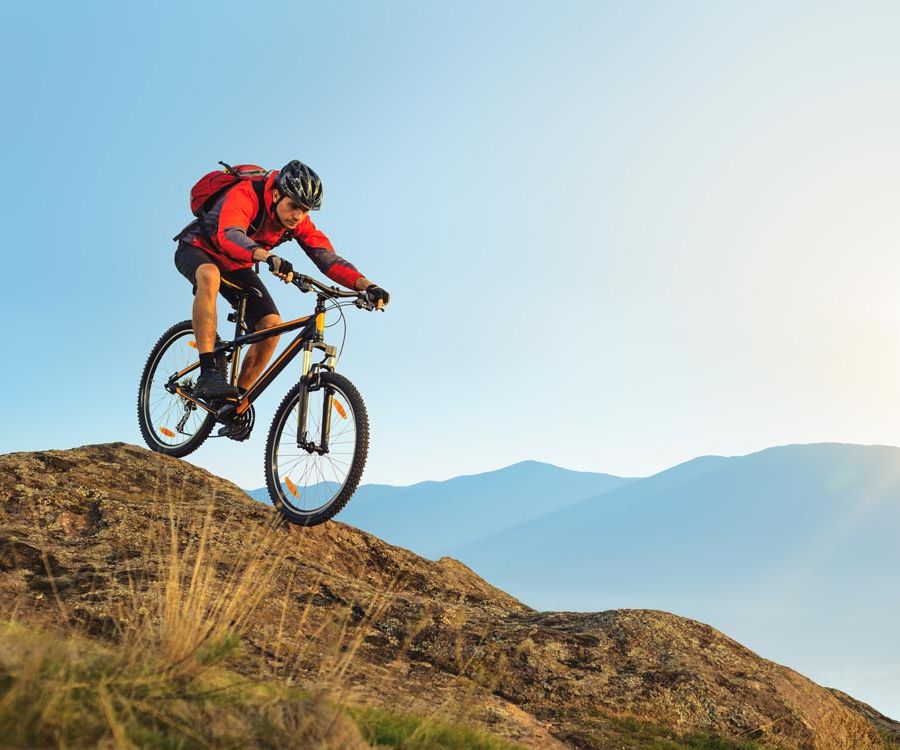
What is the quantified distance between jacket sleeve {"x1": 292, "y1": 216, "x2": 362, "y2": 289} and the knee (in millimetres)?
872

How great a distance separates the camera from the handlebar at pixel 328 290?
6973mm

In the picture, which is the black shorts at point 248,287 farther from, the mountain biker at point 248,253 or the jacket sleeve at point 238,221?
the jacket sleeve at point 238,221

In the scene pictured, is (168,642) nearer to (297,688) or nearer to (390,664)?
(297,688)

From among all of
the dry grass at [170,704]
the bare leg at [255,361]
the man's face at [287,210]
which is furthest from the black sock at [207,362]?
the dry grass at [170,704]

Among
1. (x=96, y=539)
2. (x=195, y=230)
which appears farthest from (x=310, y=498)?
(x=195, y=230)

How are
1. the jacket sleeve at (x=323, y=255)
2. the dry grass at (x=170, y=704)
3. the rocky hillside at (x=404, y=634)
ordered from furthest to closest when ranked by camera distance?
the jacket sleeve at (x=323, y=255) < the rocky hillside at (x=404, y=634) < the dry grass at (x=170, y=704)

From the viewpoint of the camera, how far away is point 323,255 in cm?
812

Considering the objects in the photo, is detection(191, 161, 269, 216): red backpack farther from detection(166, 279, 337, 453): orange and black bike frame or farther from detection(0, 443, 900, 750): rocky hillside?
detection(0, 443, 900, 750): rocky hillside

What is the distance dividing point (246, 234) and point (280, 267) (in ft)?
2.54

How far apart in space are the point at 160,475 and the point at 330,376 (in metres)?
2.11

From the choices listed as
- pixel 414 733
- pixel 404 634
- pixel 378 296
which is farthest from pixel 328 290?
pixel 414 733

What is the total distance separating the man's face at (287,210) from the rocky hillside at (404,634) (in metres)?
2.73

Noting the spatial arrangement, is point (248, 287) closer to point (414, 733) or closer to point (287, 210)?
point (287, 210)

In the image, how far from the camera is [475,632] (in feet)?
18.0
